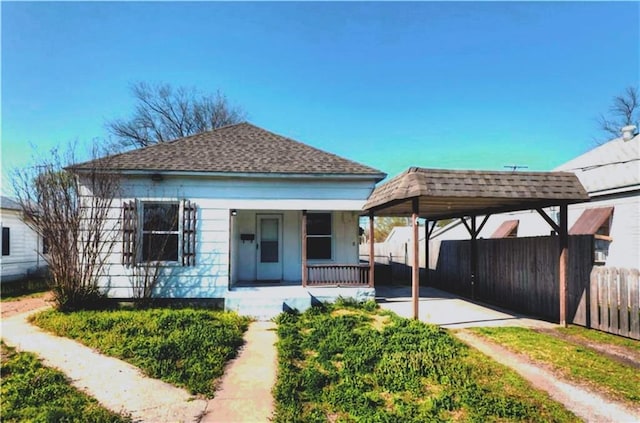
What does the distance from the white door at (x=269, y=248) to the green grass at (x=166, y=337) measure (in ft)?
8.69

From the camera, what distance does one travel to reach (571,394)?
3779 millimetres

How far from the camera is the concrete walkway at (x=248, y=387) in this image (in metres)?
3.37

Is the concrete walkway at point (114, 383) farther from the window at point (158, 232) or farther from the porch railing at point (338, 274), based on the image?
the porch railing at point (338, 274)

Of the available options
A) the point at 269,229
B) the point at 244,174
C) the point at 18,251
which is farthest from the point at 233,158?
the point at 18,251

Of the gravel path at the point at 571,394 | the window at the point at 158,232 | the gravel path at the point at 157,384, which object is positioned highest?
the window at the point at 158,232

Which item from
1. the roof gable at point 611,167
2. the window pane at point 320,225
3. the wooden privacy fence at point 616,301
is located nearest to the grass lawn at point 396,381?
the wooden privacy fence at point 616,301

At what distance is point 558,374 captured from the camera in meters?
4.34

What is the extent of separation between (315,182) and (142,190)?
4.58 m

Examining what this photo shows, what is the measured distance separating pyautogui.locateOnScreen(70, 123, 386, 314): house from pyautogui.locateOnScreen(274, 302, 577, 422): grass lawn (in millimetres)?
2738

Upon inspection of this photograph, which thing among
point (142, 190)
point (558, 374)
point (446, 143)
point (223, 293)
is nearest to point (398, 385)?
point (558, 374)

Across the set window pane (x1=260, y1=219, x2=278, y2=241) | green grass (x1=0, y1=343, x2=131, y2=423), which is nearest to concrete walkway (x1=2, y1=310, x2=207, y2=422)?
green grass (x1=0, y1=343, x2=131, y2=423)

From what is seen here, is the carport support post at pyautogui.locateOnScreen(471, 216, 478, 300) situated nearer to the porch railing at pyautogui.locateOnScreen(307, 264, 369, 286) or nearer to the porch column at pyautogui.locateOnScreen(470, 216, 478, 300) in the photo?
the porch column at pyautogui.locateOnScreen(470, 216, 478, 300)

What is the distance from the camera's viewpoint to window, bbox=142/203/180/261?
853 cm

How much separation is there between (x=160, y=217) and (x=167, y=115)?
19.9 metres
